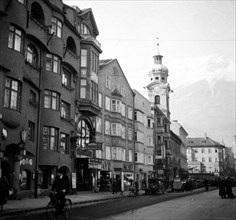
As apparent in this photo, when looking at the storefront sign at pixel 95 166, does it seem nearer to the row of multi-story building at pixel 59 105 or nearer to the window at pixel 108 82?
the row of multi-story building at pixel 59 105

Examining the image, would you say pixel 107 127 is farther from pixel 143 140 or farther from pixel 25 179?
pixel 25 179

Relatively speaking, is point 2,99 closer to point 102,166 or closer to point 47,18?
point 47,18

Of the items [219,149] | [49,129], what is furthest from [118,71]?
[219,149]

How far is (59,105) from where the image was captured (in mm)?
36688

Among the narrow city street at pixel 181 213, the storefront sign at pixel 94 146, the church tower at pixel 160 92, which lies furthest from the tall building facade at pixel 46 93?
the church tower at pixel 160 92

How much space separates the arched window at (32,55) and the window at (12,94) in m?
4.60

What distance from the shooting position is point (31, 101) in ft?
106

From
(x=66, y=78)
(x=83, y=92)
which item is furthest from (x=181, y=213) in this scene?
(x=83, y=92)

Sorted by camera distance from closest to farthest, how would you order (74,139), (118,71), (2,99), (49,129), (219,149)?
1. (2,99)
2. (49,129)
3. (74,139)
4. (118,71)
5. (219,149)

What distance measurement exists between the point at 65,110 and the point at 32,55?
26.7 ft

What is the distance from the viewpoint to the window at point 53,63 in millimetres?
35547

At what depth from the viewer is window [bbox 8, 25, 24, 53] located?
27.8 meters

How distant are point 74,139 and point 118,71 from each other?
20.8 meters

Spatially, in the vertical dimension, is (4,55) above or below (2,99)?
above
